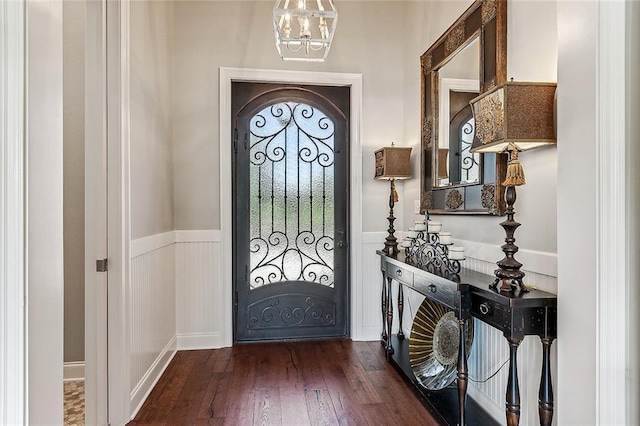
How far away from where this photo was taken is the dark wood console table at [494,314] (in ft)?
4.99

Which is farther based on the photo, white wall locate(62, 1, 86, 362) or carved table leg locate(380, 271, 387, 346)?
carved table leg locate(380, 271, 387, 346)

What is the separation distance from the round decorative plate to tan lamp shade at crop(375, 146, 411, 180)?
1.06 meters

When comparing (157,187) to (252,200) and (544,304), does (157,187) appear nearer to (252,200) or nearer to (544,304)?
(252,200)

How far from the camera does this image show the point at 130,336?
7.29 feet

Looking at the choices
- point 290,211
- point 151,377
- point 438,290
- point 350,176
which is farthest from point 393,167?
point 151,377

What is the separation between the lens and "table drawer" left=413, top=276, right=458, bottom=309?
77.7 inches

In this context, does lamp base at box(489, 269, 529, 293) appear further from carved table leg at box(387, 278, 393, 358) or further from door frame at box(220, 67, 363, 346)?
door frame at box(220, 67, 363, 346)

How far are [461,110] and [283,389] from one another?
2.25 m

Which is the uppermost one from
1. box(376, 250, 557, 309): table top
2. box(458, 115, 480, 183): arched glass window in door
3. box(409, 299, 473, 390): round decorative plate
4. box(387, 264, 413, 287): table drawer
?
box(458, 115, 480, 183): arched glass window in door

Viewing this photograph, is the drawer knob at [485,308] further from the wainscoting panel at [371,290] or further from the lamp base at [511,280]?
the wainscoting panel at [371,290]

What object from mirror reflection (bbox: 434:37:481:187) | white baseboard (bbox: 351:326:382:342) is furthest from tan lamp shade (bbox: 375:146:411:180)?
white baseboard (bbox: 351:326:382:342)
